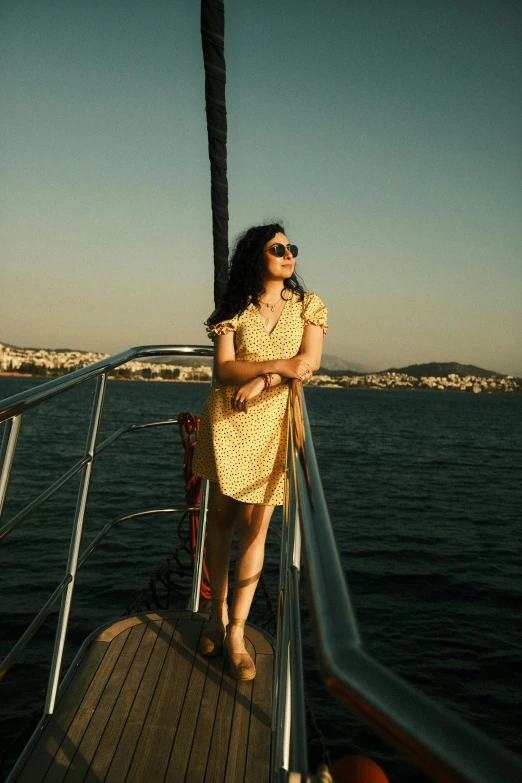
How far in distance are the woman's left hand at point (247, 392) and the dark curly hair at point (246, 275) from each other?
0.29 m

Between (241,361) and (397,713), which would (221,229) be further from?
(397,713)

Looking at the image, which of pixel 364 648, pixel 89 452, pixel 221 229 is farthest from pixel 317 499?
pixel 221 229

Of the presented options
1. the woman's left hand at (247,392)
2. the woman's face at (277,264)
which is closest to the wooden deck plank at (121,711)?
the woman's left hand at (247,392)

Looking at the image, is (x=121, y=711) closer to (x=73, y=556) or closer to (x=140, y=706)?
(x=140, y=706)

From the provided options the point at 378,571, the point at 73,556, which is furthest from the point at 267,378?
the point at 378,571

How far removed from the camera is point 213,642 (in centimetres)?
234

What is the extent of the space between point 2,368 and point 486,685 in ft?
326

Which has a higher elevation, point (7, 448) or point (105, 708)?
point (7, 448)

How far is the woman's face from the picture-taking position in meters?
2.32

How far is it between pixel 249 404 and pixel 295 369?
0.73 ft

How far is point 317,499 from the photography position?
921 millimetres

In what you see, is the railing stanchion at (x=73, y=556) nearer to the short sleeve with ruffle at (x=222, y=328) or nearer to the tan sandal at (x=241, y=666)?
the short sleeve with ruffle at (x=222, y=328)

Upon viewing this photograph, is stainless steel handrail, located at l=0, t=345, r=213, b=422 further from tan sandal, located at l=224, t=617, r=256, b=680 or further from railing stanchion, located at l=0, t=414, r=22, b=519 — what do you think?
tan sandal, located at l=224, t=617, r=256, b=680

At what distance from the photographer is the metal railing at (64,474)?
136 cm
